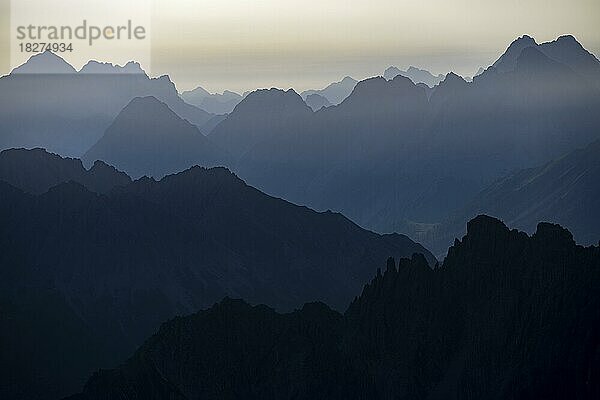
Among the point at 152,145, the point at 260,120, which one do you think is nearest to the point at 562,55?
the point at 260,120

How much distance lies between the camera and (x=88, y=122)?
1156 inches

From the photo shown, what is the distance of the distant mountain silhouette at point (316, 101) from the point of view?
94.6ft

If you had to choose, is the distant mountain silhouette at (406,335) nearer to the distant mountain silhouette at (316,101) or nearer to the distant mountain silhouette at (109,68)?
the distant mountain silhouette at (316,101)

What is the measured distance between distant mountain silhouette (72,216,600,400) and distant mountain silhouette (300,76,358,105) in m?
5.89

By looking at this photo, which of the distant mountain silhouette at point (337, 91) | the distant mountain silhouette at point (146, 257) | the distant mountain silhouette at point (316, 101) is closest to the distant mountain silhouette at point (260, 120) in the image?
the distant mountain silhouette at point (316, 101)

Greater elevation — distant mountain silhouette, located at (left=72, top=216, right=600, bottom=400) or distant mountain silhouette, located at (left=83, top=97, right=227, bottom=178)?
distant mountain silhouette, located at (left=83, top=97, right=227, bottom=178)

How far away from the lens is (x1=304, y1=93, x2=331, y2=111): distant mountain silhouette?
94.6 ft

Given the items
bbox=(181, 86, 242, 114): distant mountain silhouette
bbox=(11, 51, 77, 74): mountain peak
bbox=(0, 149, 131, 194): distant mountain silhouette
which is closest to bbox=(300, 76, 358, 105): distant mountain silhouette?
bbox=(181, 86, 242, 114): distant mountain silhouette

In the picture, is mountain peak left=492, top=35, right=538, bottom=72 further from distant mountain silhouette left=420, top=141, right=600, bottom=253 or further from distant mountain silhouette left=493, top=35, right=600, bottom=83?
distant mountain silhouette left=420, top=141, right=600, bottom=253

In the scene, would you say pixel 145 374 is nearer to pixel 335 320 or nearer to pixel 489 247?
pixel 335 320

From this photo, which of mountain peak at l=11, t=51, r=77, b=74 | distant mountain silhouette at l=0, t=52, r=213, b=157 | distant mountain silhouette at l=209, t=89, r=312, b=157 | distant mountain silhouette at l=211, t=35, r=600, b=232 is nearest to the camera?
mountain peak at l=11, t=51, r=77, b=74

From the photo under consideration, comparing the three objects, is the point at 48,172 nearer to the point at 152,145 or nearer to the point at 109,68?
the point at 152,145

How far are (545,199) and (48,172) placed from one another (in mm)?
15700

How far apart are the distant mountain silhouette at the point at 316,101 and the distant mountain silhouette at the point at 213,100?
210cm
